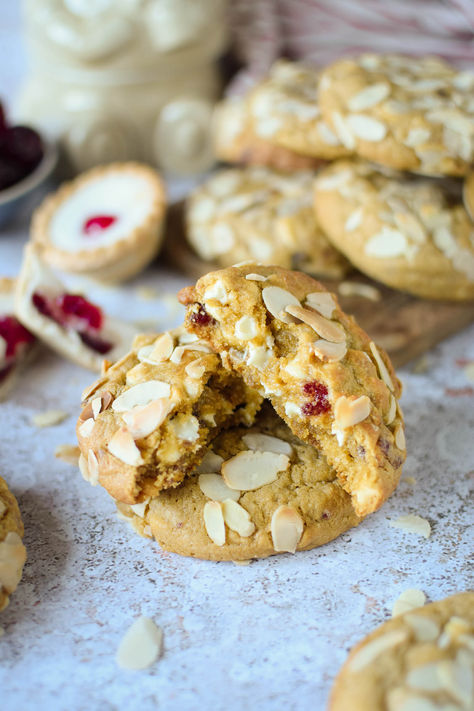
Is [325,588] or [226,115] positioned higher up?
[226,115]

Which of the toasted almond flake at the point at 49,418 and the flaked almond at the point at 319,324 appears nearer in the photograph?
the flaked almond at the point at 319,324

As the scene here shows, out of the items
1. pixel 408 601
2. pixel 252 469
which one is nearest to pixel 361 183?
pixel 252 469

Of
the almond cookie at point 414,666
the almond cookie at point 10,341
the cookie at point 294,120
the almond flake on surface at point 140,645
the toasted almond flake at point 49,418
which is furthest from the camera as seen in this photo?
the cookie at point 294,120

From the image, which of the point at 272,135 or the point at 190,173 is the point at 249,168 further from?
the point at 190,173

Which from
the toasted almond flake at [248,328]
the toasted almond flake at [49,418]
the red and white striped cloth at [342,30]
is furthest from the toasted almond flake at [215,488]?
the red and white striped cloth at [342,30]

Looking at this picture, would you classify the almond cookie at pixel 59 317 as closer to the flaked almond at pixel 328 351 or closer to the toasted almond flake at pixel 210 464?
the toasted almond flake at pixel 210 464

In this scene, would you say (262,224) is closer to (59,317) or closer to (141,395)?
(59,317)

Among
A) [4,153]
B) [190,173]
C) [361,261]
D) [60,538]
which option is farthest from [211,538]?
[190,173]
